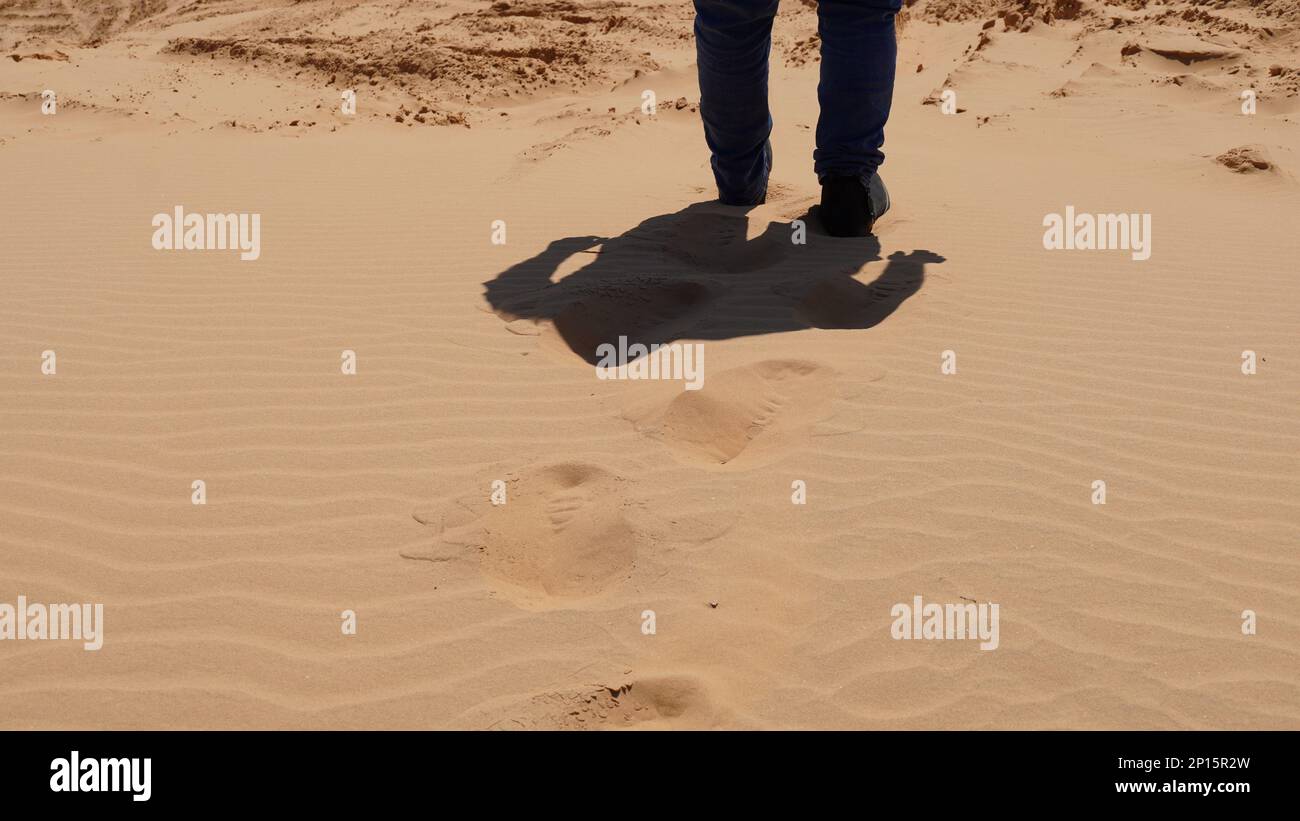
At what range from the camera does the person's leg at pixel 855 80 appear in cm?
498

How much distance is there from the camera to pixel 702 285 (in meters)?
4.88

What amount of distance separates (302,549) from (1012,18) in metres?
11.7

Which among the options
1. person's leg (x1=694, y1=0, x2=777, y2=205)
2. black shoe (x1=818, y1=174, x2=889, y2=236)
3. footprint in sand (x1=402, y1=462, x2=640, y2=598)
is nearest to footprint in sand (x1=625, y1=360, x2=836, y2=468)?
footprint in sand (x1=402, y1=462, x2=640, y2=598)

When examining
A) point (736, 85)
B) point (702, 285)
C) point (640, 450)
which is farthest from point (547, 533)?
point (736, 85)

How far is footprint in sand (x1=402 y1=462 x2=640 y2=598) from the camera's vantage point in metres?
3.06

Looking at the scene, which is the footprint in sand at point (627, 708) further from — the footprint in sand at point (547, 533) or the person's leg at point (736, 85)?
the person's leg at point (736, 85)

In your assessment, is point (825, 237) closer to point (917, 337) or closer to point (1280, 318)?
point (917, 337)

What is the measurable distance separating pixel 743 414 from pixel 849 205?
6.76 feet

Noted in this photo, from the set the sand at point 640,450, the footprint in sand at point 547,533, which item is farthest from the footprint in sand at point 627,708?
the footprint in sand at point 547,533

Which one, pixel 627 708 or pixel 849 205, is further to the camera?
pixel 849 205

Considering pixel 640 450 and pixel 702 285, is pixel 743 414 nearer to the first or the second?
pixel 640 450

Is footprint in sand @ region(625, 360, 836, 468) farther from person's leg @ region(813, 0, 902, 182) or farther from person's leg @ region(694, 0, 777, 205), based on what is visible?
person's leg @ region(694, 0, 777, 205)

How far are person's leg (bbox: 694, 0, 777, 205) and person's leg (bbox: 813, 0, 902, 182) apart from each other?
0.33m

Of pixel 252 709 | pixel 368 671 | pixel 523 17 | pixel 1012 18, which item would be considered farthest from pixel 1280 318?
pixel 523 17
